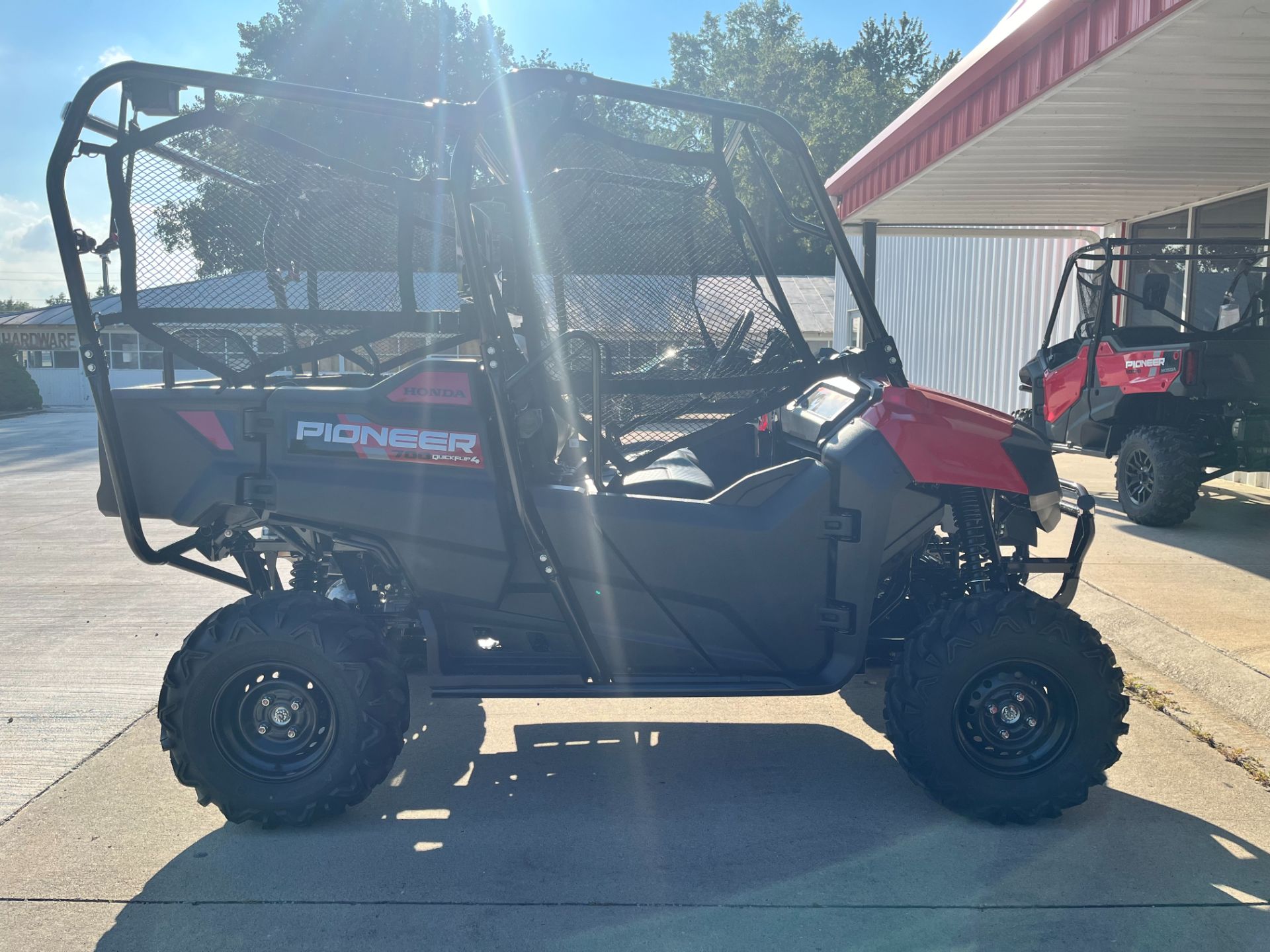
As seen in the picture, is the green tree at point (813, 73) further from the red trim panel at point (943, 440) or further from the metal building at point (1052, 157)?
the red trim panel at point (943, 440)

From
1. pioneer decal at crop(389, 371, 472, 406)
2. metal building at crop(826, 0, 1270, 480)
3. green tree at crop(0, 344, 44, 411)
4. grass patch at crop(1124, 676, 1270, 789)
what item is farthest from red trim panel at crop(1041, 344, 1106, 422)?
green tree at crop(0, 344, 44, 411)

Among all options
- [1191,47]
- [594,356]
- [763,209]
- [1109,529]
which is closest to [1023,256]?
[1109,529]

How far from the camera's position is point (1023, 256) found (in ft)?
49.8

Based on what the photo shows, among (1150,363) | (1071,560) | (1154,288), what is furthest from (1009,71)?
(1071,560)

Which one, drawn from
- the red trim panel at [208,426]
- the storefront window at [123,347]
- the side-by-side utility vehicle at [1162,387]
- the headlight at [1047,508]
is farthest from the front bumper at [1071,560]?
the side-by-side utility vehicle at [1162,387]

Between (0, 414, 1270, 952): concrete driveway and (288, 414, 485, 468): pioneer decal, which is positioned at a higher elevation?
(288, 414, 485, 468): pioneer decal

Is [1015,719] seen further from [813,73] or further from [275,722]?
[813,73]

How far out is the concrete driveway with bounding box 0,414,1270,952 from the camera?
9.36ft

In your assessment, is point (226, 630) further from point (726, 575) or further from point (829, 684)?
point (829, 684)

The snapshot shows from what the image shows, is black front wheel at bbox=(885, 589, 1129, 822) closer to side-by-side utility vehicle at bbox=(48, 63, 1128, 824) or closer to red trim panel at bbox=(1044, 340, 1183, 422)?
side-by-side utility vehicle at bbox=(48, 63, 1128, 824)

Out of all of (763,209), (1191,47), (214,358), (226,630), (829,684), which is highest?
(1191,47)

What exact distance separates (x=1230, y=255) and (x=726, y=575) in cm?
734

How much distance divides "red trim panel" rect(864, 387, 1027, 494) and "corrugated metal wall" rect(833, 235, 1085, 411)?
961 centimetres

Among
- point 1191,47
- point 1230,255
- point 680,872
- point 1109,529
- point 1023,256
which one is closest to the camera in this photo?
point 680,872
